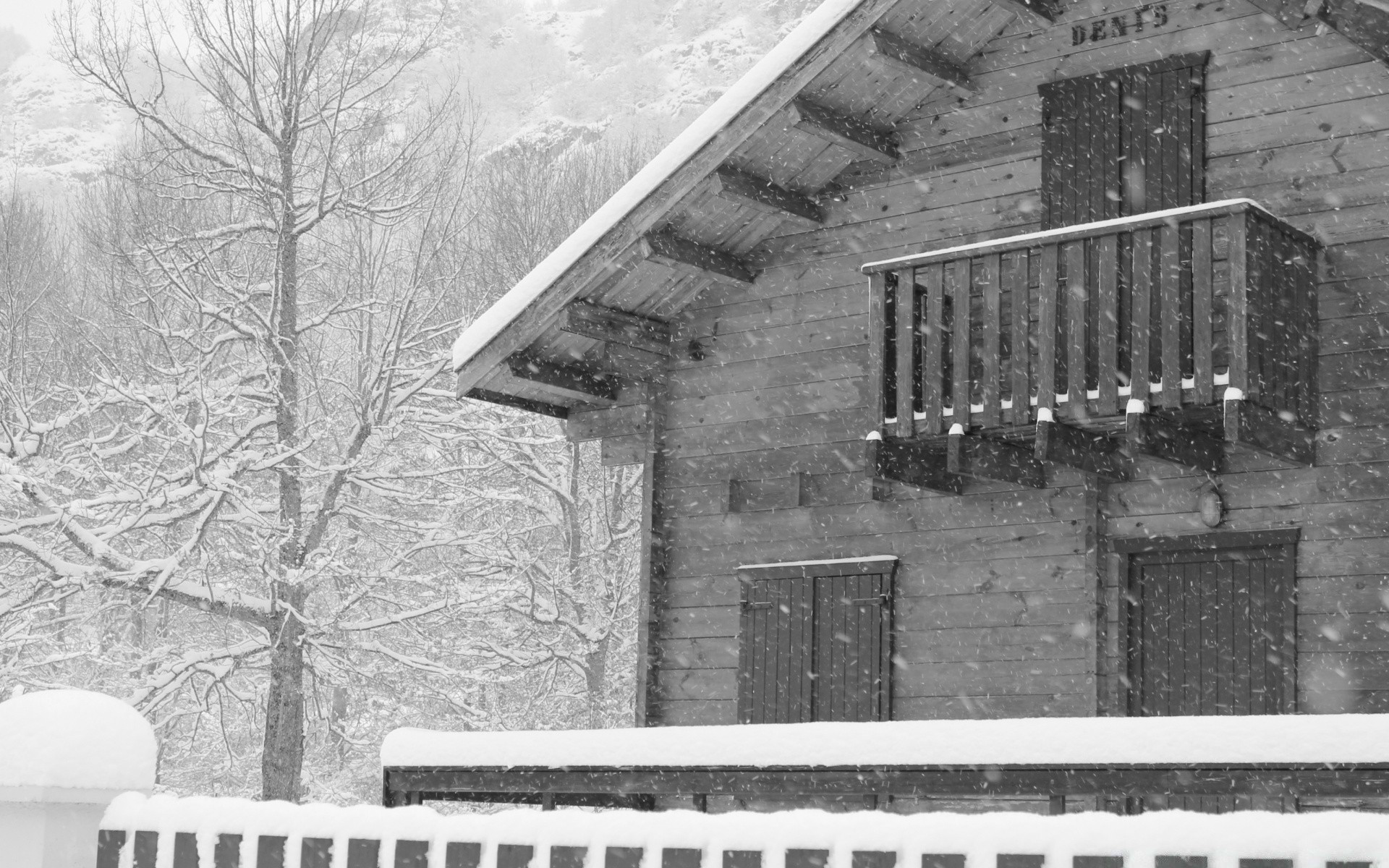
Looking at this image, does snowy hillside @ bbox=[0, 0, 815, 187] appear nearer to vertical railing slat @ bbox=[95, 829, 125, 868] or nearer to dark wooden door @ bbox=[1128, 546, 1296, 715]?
dark wooden door @ bbox=[1128, 546, 1296, 715]

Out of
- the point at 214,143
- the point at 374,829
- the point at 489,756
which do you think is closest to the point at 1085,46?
the point at 489,756

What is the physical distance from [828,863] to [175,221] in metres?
20.7

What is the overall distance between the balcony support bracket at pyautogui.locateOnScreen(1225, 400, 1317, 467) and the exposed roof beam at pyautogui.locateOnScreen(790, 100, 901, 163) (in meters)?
3.91

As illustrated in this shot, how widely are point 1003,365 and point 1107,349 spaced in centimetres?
125

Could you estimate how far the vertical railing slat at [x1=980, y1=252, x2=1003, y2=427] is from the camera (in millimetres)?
10062

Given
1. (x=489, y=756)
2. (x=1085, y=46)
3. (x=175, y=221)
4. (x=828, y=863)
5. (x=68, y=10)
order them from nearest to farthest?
(x=828, y=863), (x=489, y=756), (x=1085, y=46), (x=68, y=10), (x=175, y=221)

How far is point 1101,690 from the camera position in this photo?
10.3 m

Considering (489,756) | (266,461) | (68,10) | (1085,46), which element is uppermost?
(68,10)

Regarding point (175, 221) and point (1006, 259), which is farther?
point (175, 221)

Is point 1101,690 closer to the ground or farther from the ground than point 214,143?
closer to the ground

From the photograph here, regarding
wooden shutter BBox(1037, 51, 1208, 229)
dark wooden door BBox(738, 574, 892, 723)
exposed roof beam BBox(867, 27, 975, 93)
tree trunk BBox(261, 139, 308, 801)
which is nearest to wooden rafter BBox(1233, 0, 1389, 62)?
wooden shutter BBox(1037, 51, 1208, 229)

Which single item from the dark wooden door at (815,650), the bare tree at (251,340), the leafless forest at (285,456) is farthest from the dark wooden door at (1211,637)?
the bare tree at (251,340)

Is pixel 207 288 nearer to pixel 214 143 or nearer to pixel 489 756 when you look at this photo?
pixel 214 143

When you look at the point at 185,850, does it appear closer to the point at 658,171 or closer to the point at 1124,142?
the point at 658,171
